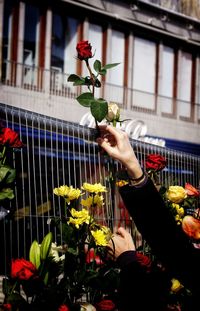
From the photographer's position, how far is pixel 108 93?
1667 centimetres

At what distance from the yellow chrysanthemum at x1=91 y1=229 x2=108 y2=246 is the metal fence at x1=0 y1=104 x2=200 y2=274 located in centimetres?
38

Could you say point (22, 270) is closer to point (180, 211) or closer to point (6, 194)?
point (6, 194)

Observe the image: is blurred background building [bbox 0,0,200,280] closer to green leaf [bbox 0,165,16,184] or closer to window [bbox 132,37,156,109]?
window [bbox 132,37,156,109]

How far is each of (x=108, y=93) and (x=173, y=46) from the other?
12.4 feet

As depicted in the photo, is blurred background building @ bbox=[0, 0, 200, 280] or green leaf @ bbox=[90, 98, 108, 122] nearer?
green leaf @ bbox=[90, 98, 108, 122]

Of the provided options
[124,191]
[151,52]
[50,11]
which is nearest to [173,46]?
[151,52]

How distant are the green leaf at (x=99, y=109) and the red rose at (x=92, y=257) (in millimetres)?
775

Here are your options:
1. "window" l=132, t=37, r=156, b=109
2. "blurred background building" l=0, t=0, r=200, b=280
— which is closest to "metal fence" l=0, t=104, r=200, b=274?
"blurred background building" l=0, t=0, r=200, b=280

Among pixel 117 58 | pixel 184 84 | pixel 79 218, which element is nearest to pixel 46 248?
pixel 79 218

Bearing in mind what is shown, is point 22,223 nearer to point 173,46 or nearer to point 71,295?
point 71,295

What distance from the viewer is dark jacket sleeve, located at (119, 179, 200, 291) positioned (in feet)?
5.80

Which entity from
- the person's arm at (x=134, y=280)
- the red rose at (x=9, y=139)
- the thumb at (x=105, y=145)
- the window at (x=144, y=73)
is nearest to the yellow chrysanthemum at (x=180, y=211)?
the person's arm at (x=134, y=280)

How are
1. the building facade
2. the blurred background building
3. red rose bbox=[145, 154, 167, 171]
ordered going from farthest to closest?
the building facade, the blurred background building, red rose bbox=[145, 154, 167, 171]

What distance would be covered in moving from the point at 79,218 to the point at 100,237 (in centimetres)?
13
